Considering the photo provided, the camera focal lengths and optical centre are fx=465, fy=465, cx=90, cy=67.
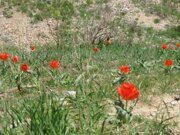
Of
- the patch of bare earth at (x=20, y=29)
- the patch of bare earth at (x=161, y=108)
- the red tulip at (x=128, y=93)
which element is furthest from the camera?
the patch of bare earth at (x=20, y=29)

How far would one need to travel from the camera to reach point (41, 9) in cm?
2275

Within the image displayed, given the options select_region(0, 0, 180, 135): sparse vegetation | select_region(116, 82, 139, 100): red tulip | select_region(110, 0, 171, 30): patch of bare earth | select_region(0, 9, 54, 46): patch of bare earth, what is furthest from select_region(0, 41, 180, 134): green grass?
select_region(110, 0, 171, 30): patch of bare earth

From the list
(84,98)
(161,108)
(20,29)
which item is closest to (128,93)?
(84,98)

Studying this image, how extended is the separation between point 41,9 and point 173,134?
63.8ft

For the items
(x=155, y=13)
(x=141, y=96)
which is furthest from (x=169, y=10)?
(x=141, y=96)

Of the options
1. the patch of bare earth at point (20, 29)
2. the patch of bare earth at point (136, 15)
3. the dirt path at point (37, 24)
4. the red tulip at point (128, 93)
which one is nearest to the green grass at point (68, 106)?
the red tulip at point (128, 93)

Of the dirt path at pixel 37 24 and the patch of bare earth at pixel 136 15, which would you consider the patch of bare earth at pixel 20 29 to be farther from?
the patch of bare earth at pixel 136 15

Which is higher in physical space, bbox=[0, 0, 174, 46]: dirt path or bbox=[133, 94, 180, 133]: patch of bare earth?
bbox=[133, 94, 180, 133]: patch of bare earth

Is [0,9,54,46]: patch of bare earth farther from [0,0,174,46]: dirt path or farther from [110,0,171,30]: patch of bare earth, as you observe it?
[110,0,171,30]: patch of bare earth

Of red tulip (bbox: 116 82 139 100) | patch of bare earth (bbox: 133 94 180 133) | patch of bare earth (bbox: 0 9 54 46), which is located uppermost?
red tulip (bbox: 116 82 139 100)

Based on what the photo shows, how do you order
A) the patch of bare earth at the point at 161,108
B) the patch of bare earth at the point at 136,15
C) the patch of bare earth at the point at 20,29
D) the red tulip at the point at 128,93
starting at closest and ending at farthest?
the red tulip at the point at 128,93, the patch of bare earth at the point at 161,108, the patch of bare earth at the point at 20,29, the patch of bare earth at the point at 136,15

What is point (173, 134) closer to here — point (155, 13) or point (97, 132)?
point (97, 132)

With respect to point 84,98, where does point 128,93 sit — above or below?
above

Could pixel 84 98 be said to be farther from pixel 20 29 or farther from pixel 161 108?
pixel 20 29
